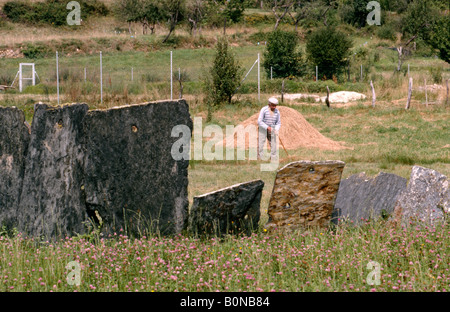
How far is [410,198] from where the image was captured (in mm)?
6613

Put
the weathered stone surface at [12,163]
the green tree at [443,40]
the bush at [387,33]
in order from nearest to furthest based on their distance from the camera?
the weathered stone surface at [12,163]
the green tree at [443,40]
the bush at [387,33]

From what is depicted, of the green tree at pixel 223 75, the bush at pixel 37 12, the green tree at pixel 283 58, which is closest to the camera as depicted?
the green tree at pixel 223 75

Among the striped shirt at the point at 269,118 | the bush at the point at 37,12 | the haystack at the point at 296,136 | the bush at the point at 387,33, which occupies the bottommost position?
the haystack at the point at 296,136

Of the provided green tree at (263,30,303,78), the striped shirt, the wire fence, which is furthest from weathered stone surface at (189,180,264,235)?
green tree at (263,30,303,78)

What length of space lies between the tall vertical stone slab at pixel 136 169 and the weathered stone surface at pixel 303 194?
1.05m

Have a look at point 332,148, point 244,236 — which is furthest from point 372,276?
point 332,148

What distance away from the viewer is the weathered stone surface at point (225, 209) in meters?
6.13

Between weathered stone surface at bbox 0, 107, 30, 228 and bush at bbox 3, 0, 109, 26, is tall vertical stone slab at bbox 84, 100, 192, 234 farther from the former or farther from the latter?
bush at bbox 3, 0, 109, 26

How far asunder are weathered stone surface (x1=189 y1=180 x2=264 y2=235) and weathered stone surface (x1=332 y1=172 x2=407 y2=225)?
43.8 inches

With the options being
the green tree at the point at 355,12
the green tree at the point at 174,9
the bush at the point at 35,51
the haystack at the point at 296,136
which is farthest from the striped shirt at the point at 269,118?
the green tree at the point at 355,12

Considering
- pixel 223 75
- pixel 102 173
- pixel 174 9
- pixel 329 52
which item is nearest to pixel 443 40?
pixel 329 52

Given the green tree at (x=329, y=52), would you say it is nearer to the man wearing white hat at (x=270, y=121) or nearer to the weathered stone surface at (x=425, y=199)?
the man wearing white hat at (x=270, y=121)

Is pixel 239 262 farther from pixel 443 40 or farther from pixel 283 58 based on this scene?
pixel 443 40
